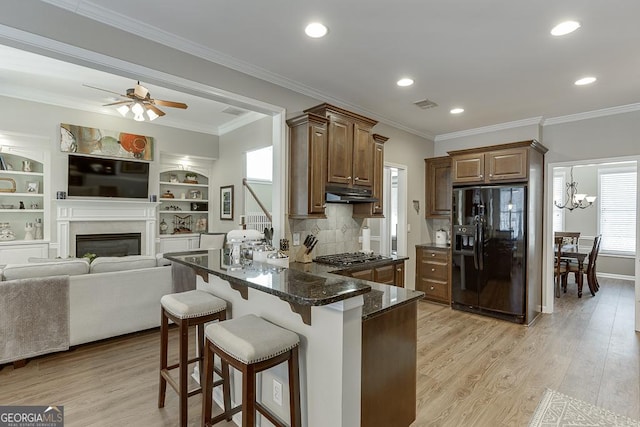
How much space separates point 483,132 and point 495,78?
2105 mm

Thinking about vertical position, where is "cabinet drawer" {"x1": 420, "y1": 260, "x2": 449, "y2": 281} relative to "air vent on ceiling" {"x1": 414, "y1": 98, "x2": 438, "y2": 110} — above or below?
below

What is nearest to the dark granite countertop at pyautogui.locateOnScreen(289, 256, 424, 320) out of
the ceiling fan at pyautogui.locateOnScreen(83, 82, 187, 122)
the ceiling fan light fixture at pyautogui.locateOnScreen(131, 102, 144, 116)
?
the ceiling fan at pyautogui.locateOnScreen(83, 82, 187, 122)

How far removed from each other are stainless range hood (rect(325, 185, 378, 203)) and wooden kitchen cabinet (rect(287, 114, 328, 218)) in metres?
0.12

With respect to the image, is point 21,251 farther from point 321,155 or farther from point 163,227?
point 321,155

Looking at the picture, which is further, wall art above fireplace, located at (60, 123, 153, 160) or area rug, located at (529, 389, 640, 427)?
wall art above fireplace, located at (60, 123, 153, 160)

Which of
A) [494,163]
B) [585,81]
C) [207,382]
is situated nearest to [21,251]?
[207,382]

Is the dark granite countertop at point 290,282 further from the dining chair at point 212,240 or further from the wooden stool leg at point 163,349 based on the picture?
the dining chair at point 212,240

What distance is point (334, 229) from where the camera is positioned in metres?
4.20

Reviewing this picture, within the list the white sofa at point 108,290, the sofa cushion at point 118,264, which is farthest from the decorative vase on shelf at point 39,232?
the sofa cushion at point 118,264

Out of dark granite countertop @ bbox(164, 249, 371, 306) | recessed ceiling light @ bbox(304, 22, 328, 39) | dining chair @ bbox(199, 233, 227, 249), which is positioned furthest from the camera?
dining chair @ bbox(199, 233, 227, 249)

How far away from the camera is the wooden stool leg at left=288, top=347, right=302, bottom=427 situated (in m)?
1.65

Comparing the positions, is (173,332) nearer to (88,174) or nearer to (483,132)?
(88,174)

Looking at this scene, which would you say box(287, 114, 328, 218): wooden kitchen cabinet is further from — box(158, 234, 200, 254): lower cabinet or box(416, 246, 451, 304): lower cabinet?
box(158, 234, 200, 254): lower cabinet

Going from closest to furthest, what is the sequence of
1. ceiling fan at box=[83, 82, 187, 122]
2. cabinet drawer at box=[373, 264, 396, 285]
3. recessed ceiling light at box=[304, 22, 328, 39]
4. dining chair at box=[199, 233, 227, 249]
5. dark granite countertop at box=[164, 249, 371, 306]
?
dark granite countertop at box=[164, 249, 371, 306]
recessed ceiling light at box=[304, 22, 328, 39]
cabinet drawer at box=[373, 264, 396, 285]
ceiling fan at box=[83, 82, 187, 122]
dining chair at box=[199, 233, 227, 249]
